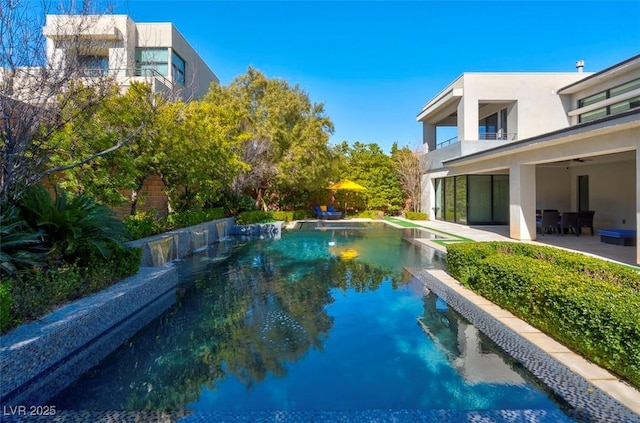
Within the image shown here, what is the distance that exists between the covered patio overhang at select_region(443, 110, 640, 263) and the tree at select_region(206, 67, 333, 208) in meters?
7.91

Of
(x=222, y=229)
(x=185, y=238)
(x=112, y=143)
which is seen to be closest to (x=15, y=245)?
(x=112, y=143)

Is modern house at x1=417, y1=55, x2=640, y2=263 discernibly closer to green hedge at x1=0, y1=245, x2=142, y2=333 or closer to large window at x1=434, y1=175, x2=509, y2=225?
large window at x1=434, y1=175, x2=509, y2=225

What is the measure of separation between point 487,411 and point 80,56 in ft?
24.4

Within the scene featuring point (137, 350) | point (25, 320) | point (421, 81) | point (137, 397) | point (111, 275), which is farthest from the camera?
point (421, 81)

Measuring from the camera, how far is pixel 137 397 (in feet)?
11.8

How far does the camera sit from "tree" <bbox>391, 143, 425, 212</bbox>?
26.0m

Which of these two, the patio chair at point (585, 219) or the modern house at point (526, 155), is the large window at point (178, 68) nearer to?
the modern house at point (526, 155)

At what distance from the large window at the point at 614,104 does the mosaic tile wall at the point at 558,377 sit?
16134mm

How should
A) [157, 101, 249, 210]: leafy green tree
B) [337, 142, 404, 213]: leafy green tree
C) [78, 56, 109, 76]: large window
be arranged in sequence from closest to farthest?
[78, 56, 109, 76]: large window → [157, 101, 249, 210]: leafy green tree → [337, 142, 404, 213]: leafy green tree

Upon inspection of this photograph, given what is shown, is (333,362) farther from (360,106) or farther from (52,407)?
(360,106)

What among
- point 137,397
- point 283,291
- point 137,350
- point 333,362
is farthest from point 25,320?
point 283,291

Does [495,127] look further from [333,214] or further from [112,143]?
[112,143]

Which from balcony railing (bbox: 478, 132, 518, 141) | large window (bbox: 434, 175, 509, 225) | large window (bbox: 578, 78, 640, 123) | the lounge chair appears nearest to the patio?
large window (bbox: 434, 175, 509, 225)

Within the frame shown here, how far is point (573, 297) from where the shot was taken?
407 centimetres
